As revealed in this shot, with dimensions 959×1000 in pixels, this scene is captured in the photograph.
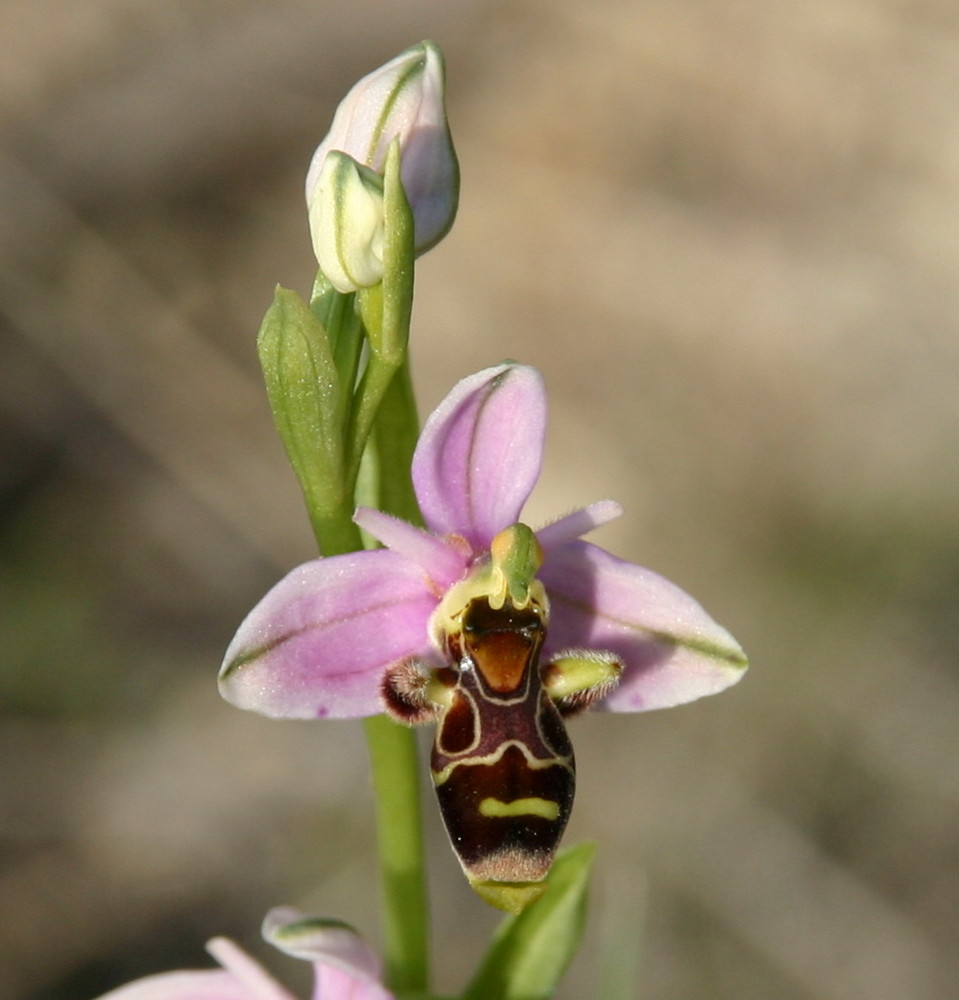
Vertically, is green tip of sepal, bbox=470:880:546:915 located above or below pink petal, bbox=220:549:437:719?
below

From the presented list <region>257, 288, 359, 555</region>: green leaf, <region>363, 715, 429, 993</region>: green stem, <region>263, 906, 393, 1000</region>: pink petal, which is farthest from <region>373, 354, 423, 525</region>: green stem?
<region>263, 906, 393, 1000</region>: pink petal

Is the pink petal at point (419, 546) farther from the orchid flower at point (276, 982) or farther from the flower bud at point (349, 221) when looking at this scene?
the orchid flower at point (276, 982)

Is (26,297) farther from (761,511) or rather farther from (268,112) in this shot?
(761,511)

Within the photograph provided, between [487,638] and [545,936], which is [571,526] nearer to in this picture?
[487,638]

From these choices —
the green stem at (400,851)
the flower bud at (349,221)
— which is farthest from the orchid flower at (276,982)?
the flower bud at (349,221)

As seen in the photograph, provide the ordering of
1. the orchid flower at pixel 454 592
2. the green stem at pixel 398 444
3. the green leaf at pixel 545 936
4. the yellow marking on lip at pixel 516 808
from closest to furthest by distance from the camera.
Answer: the yellow marking on lip at pixel 516 808
the orchid flower at pixel 454 592
the green stem at pixel 398 444
the green leaf at pixel 545 936

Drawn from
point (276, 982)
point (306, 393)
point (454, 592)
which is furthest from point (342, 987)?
point (306, 393)

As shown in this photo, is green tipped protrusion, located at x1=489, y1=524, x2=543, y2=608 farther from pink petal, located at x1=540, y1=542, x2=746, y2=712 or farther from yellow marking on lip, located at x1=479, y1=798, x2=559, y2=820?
yellow marking on lip, located at x1=479, y1=798, x2=559, y2=820
